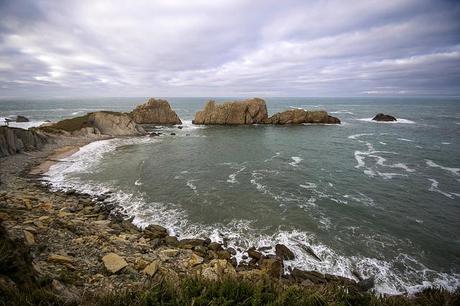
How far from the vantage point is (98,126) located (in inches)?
2283

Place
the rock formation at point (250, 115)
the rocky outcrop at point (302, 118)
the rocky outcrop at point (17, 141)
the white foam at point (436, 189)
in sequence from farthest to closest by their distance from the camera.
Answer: the rock formation at point (250, 115)
the rocky outcrop at point (302, 118)
the rocky outcrop at point (17, 141)
the white foam at point (436, 189)

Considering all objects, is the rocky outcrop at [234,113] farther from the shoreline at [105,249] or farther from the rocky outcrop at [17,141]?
the shoreline at [105,249]

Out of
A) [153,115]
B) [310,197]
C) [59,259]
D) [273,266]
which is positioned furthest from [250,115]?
[59,259]

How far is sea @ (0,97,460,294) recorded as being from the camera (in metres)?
15.9

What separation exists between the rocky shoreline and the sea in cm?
125

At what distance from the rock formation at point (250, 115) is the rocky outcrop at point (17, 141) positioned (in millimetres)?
46758

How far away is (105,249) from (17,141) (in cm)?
3494

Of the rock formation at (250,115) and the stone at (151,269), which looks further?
the rock formation at (250,115)

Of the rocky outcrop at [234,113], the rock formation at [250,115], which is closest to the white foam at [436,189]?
the rock formation at [250,115]

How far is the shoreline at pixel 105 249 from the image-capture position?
10859mm

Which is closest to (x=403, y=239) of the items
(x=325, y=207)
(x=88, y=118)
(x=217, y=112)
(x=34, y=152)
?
(x=325, y=207)

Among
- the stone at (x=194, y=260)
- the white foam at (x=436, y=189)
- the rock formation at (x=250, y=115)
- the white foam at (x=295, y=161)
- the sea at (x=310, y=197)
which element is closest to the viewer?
the stone at (x=194, y=260)

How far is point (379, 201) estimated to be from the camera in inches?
920

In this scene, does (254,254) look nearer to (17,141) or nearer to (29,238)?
(29,238)
